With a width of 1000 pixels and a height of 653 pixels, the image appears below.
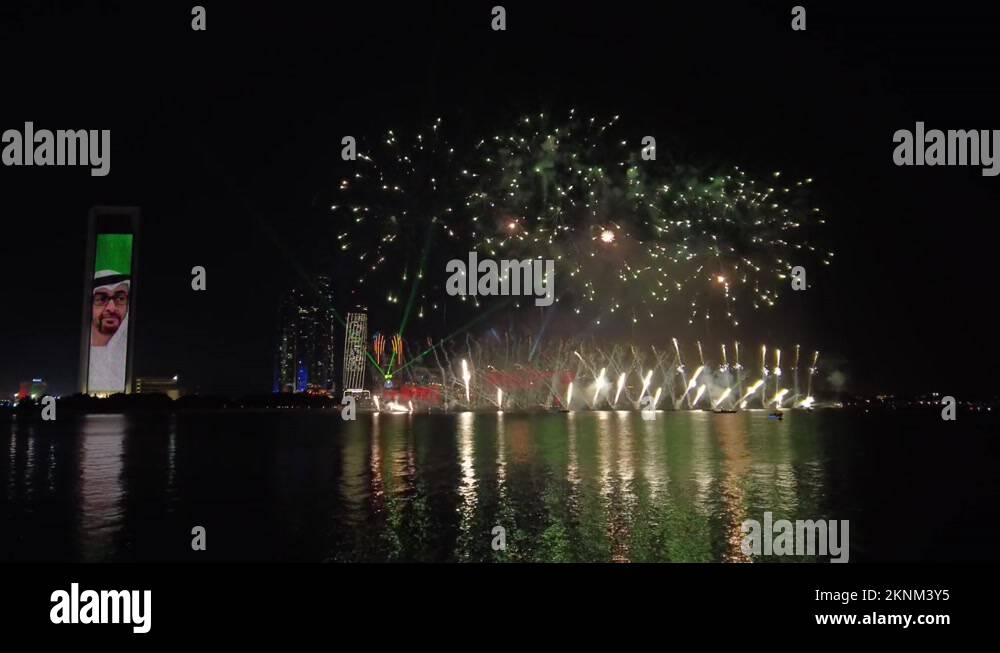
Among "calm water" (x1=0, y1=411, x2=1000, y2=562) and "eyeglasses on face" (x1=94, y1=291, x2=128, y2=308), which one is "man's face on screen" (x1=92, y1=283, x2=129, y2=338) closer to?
"eyeglasses on face" (x1=94, y1=291, x2=128, y2=308)

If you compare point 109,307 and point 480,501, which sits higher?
point 109,307

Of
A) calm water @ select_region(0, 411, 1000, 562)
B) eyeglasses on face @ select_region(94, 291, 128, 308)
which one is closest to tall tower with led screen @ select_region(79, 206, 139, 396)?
eyeglasses on face @ select_region(94, 291, 128, 308)

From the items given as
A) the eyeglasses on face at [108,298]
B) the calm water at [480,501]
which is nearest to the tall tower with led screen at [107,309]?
the eyeglasses on face at [108,298]

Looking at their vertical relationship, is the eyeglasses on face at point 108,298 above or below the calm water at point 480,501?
above

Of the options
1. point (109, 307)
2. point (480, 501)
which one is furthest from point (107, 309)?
point (480, 501)

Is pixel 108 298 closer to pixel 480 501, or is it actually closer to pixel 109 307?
pixel 109 307

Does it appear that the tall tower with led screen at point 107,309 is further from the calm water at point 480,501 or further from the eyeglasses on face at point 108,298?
the calm water at point 480,501

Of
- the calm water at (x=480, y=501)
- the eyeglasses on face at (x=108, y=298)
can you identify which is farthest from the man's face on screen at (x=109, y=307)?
the calm water at (x=480, y=501)

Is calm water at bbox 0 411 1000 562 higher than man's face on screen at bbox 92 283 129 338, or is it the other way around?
man's face on screen at bbox 92 283 129 338

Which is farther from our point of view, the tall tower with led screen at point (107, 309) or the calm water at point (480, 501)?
the tall tower with led screen at point (107, 309)
